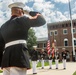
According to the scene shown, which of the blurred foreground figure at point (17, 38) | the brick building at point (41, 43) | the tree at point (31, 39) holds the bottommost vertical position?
the brick building at point (41, 43)

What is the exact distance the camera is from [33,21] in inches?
168

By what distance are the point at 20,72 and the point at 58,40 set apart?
6389 centimetres

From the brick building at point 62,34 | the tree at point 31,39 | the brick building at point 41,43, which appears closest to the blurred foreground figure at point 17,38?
the brick building at point 62,34

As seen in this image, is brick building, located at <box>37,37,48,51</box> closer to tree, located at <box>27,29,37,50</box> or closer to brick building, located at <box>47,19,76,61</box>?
tree, located at <box>27,29,37,50</box>

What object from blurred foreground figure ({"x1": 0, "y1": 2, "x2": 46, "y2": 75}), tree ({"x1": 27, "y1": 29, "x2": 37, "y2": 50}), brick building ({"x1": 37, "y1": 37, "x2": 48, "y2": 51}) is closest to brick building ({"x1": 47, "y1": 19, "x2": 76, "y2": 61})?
brick building ({"x1": 37, "y1": 37, "x2": 48, "y2": 51})

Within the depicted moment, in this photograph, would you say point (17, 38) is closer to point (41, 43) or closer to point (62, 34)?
point (62, 34)

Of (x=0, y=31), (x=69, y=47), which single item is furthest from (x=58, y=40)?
(x=0, y=31)

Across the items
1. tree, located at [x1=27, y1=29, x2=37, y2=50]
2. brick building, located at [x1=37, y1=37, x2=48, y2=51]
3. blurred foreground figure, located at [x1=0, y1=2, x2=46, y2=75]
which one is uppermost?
blurred foreground figure, located at [x1=0, y1=2, x2=46, y2=75]

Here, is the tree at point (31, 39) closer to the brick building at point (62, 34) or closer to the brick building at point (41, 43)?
the brick building at point (41, 43)

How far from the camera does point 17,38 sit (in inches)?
171

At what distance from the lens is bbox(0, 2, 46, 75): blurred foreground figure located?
419 centimetres

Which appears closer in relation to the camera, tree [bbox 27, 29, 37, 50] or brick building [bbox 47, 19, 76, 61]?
brick building [bbox 47, 19, 76, 61]

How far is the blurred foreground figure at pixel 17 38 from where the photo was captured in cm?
419

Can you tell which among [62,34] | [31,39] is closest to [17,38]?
[62,34]
